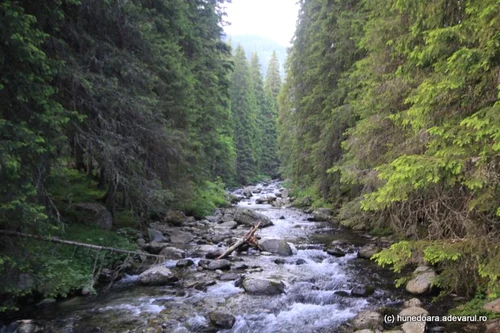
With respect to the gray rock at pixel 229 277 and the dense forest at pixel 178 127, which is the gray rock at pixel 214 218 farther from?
the gray rock at pixel 229 277

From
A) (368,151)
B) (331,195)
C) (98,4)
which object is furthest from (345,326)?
(331,195)

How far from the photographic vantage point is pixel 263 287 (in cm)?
809

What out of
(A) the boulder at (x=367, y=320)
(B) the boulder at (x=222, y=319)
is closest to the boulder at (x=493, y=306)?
(A) the boulder at (x=367, y=320)

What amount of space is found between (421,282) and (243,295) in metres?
3.91

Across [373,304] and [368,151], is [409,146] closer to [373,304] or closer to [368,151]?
[368,151]

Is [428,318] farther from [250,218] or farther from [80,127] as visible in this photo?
[250,218]

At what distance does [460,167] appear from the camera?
4.64m

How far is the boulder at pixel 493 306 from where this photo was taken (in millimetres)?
5641

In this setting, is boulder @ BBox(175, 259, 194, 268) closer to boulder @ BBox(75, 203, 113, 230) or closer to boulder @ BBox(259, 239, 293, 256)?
boulder @ BBox(75, 203, 113, 230)

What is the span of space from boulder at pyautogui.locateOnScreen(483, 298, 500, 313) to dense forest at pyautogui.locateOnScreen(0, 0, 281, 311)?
7186 mm

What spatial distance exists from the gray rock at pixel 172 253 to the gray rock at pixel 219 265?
122 cm

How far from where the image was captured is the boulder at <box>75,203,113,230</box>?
10.2m

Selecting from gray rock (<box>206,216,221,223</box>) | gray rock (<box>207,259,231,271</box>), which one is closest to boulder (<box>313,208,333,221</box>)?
gray rock (<box>206,216,221,223</box>)

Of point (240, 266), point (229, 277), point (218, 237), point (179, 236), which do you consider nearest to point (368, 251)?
point (240, 266)
